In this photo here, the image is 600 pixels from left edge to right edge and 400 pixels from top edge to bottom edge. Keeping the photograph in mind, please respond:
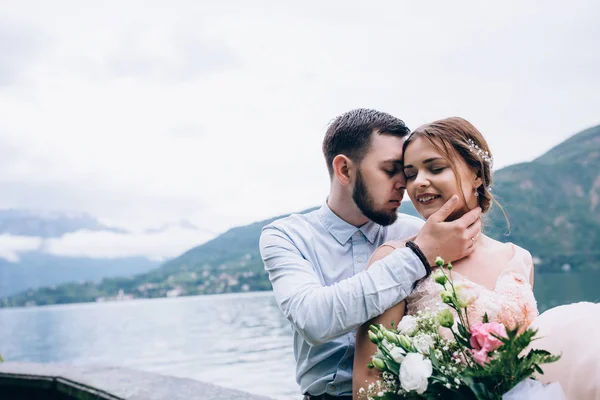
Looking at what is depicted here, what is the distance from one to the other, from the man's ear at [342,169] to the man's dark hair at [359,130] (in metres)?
0.03

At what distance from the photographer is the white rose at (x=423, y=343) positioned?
177cm

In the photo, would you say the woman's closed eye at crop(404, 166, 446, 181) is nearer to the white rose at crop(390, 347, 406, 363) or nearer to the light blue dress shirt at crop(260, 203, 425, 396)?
the light blue dress shirt at crop(260, 203, 425, 396)

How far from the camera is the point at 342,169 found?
10.2 ft

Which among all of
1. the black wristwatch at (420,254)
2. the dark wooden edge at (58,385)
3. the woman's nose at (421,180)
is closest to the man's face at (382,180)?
the woman's nose at (421,180)

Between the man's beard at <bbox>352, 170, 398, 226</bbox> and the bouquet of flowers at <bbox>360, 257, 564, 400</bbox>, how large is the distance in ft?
3.92

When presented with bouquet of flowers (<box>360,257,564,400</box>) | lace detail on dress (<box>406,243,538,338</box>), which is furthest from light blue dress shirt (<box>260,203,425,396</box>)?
bouquet of flowers (<box>360,257,564,400</box>)

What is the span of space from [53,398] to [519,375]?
16.6 feet

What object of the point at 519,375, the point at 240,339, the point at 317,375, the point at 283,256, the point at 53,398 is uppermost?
the point at 283,256

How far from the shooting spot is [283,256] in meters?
2.78

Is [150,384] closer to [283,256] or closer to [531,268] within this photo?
[283,256]

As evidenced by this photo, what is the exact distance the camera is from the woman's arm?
234cm

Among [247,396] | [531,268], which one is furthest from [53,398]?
[531,268]

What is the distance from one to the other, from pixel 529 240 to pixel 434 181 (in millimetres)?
107144

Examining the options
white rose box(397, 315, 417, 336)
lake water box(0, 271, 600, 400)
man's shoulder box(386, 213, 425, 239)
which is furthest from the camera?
lake water box(0, 271, 600, 400)
